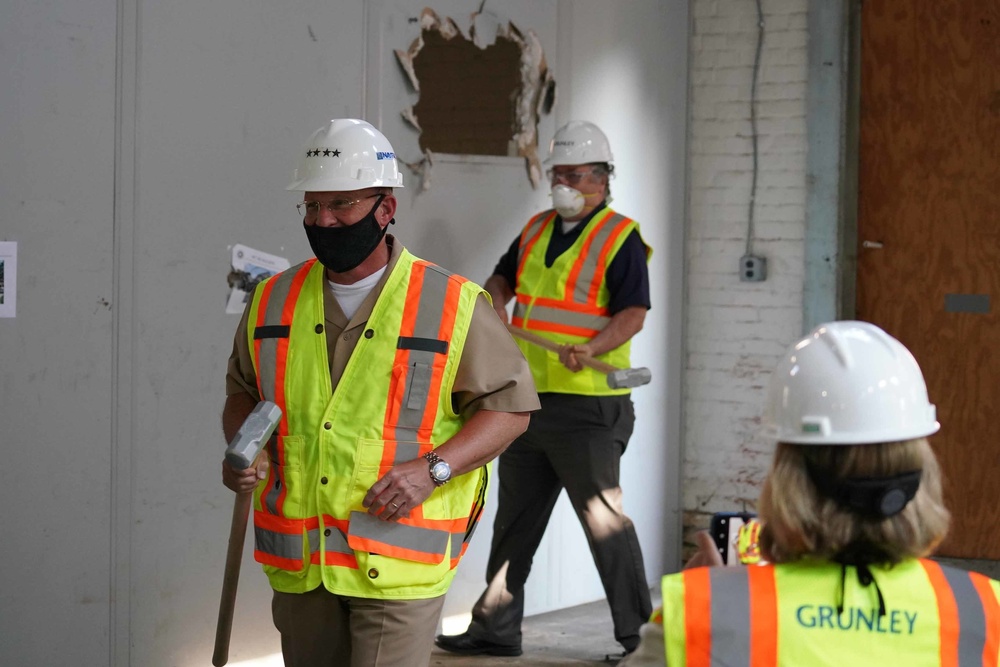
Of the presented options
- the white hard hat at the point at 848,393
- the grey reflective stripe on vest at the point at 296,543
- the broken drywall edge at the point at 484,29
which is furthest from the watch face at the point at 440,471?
the broken drywall edge at the point at 484,29

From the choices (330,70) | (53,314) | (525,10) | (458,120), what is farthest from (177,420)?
(525,10)

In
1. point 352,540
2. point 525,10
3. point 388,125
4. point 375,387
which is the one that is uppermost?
point 525,10

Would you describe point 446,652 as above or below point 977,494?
below

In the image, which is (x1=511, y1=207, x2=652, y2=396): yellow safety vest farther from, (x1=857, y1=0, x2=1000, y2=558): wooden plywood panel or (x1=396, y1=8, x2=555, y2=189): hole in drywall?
(x1=857, y1=0, x2=1000, y2=558): wooden plywood panel

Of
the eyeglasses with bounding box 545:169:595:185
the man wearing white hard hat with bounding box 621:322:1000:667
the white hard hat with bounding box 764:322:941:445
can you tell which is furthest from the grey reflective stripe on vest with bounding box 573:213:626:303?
the man wearing white hard hat with bounding box 621:322:1000:667

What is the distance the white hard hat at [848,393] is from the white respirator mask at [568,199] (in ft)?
9.95

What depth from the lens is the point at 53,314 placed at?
384 cm

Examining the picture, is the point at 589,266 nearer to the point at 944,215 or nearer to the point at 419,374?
the point at 419,374

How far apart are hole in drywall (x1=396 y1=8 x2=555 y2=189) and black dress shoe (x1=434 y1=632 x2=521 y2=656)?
5.94 feet

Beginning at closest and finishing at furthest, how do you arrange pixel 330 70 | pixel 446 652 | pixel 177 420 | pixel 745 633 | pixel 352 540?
1. pixel 745 633
2. pixel 352 540
3. pixel 177 420
4. pixel 330 70
5. pixel 446 652

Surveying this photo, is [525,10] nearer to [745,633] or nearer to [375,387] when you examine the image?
[375,387]

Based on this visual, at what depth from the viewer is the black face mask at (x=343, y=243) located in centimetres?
294

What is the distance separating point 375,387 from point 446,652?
2435 mm

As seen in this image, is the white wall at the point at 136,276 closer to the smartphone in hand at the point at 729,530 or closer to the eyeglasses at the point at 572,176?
the eyeglasses at the point at 572,176
